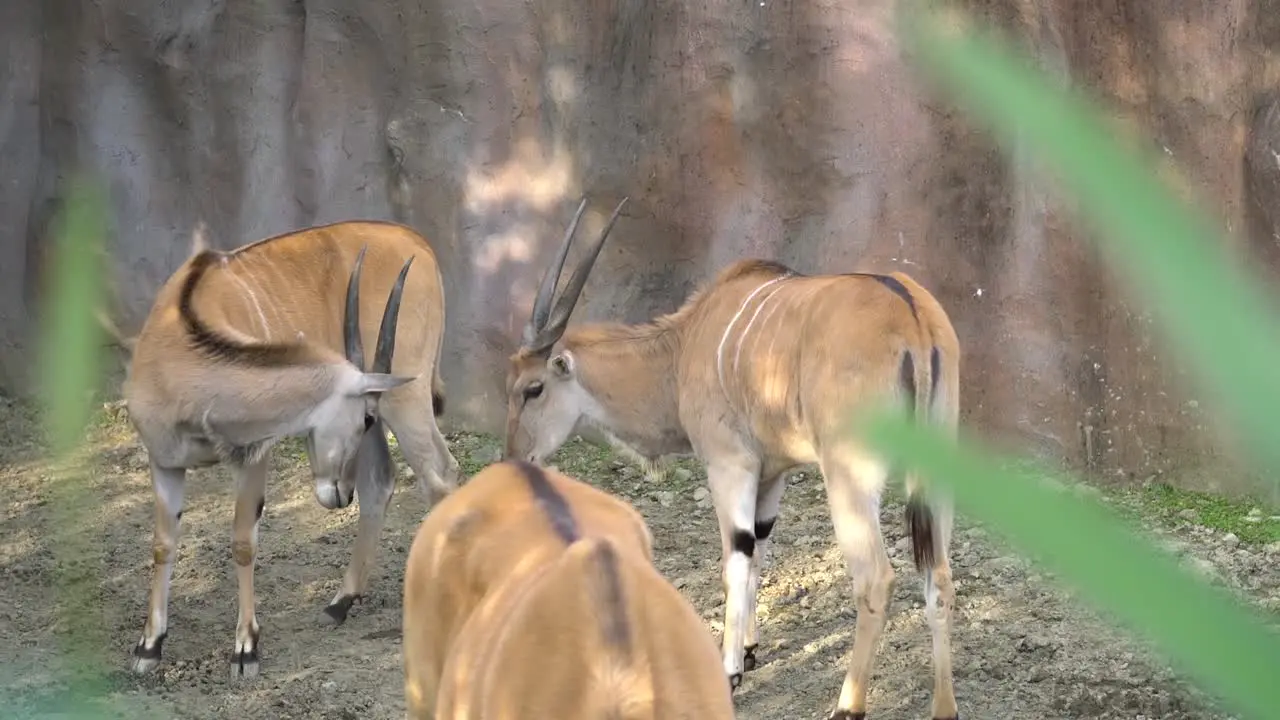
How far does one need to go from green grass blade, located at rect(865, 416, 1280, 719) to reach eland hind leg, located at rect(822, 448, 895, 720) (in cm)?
374

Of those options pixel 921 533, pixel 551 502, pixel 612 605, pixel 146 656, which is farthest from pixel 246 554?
pixel 612 605

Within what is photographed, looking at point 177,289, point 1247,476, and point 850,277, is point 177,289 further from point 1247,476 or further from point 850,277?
point 1247,476

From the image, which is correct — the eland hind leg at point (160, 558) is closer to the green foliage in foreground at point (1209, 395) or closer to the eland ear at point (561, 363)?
the eland ear at point (561, 363)

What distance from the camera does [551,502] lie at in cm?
279

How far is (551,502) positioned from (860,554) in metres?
1.54

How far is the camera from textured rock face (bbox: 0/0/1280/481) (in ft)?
18.3

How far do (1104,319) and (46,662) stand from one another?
3773 millimetres

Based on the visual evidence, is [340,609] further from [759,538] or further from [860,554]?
[860,554]

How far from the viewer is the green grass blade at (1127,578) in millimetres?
319

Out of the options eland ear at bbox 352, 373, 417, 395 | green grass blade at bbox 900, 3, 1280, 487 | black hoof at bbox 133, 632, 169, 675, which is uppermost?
green grass blade at bbox 900, 3, 1280, 487

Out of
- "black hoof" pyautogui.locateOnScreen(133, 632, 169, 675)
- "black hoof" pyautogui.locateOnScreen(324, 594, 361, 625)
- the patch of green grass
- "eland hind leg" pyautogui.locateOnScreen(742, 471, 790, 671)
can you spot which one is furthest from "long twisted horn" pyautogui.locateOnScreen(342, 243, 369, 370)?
the patch of green grass

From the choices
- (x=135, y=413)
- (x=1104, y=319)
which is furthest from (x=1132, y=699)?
(x=135, y=413)

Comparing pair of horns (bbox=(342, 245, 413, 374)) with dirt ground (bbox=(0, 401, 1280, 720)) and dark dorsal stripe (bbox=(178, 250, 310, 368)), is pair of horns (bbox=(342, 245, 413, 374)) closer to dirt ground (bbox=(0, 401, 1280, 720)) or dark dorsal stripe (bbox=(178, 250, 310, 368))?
dark dorsal stripe (bbox=(178, 250, 310, 368))

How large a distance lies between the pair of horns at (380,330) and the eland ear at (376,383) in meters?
0.10
